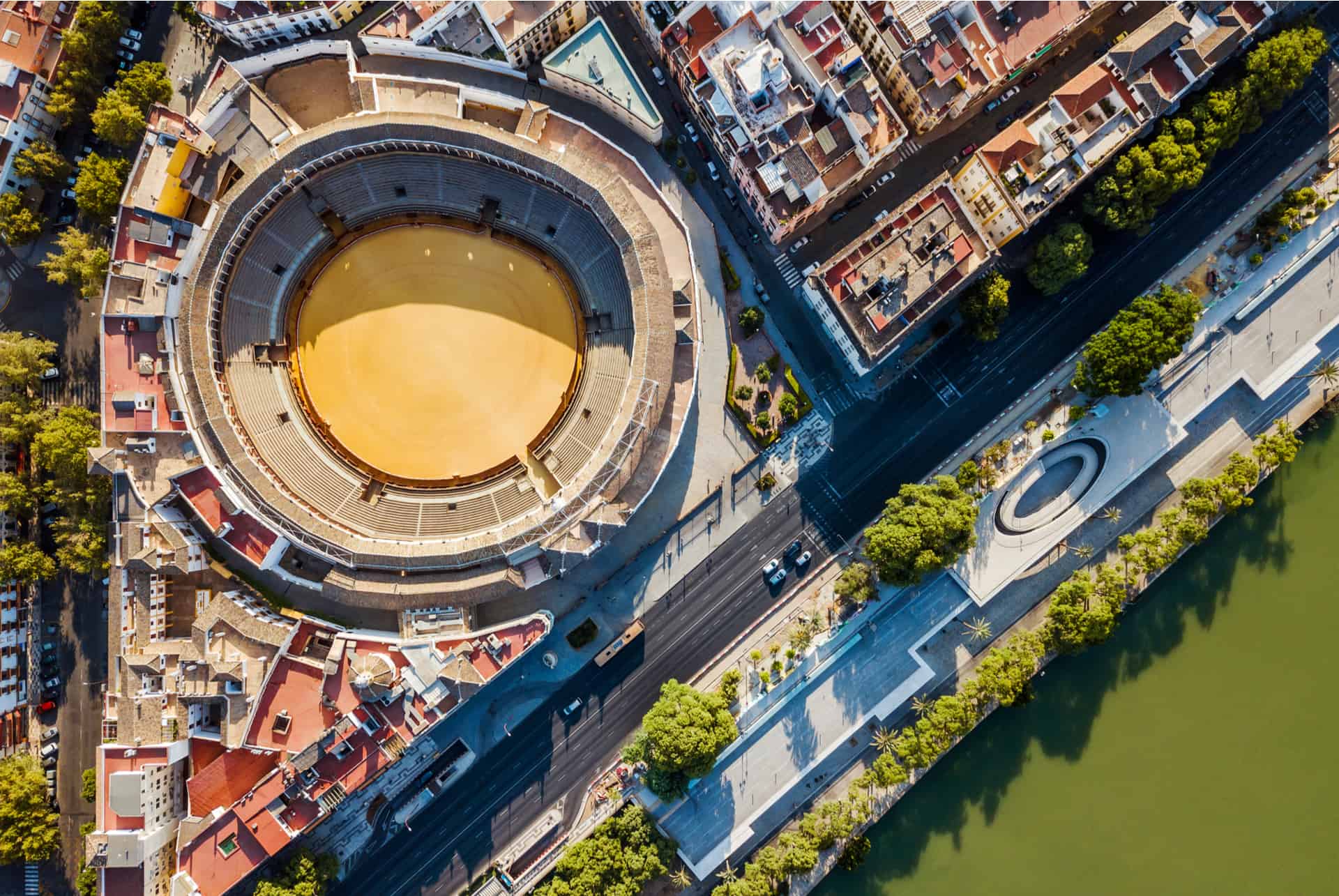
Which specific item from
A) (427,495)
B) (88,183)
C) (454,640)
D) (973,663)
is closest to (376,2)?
(88,183)

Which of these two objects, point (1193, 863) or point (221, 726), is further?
point (1193, 863)

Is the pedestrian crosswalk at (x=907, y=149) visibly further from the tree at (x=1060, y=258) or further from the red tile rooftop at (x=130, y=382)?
the red tile rooftop at (x=130, y=382)

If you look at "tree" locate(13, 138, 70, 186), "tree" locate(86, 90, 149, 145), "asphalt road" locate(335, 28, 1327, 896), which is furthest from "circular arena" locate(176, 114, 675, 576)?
"tree" locate(13, 138, 70, 186)

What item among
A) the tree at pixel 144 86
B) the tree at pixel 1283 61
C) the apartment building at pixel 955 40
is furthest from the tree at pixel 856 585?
the tree at pixel 144 86

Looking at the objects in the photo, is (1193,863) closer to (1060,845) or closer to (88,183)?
(1060,845)

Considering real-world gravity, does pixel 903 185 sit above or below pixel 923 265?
above

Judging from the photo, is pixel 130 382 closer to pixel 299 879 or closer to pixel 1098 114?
pixel 299 879

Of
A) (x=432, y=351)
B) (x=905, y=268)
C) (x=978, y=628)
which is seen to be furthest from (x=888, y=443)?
(x=432, y=351)
